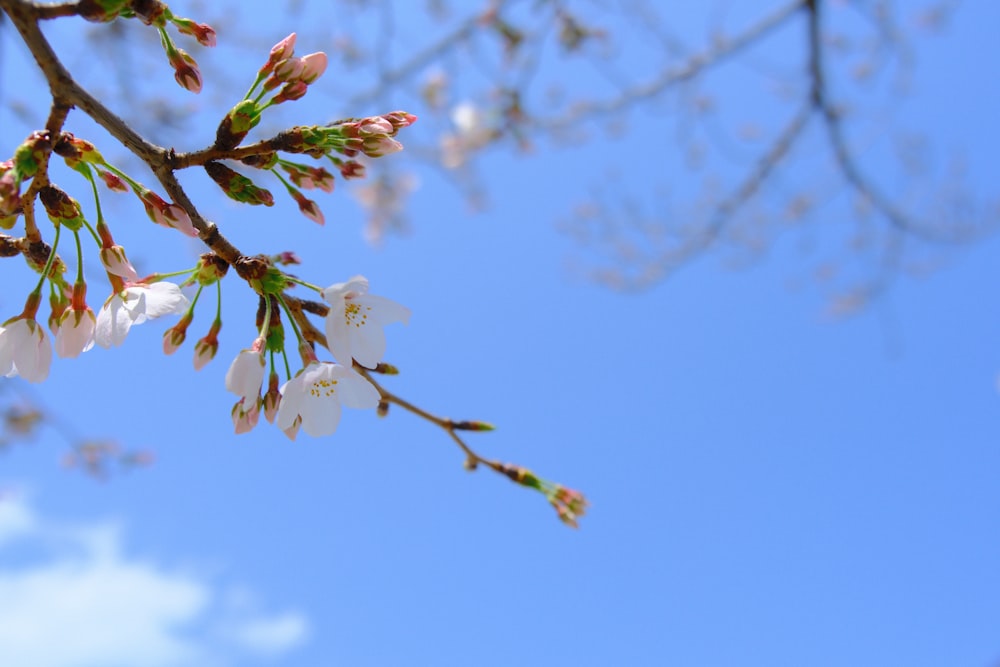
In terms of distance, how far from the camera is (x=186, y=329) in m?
1.21

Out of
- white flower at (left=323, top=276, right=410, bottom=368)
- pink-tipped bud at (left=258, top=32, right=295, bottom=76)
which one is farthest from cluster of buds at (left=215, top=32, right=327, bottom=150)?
white flower at (left=323, top=276, right=410, bottom=368)

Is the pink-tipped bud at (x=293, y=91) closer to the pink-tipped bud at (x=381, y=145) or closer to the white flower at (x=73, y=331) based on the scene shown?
the pink-tipped bud at (x=381, y=145)

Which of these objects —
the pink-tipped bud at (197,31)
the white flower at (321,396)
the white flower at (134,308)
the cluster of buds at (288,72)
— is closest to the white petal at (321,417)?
the white flower at (321,396)

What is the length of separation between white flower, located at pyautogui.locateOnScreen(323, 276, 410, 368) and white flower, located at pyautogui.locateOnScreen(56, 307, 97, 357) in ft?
1.31

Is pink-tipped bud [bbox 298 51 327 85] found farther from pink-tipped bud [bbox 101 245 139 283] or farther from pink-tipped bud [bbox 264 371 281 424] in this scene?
pink-tipped bud [bbox 264 371 281 424]

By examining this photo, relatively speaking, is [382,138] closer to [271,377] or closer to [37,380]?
[271,377]

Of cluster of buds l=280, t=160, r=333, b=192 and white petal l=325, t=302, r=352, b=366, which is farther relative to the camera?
cluster of buds l=280, t=160, r=333, b=192

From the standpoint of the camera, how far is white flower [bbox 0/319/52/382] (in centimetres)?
109

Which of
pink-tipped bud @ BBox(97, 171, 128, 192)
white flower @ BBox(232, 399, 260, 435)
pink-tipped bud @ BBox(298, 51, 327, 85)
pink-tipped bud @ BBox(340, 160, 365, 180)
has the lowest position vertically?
white flower @ BBox(232, 399, 260, 435)

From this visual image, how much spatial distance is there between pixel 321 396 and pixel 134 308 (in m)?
0.34

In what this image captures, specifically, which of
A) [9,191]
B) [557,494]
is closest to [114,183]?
[9,191]

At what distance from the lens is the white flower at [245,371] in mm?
1028

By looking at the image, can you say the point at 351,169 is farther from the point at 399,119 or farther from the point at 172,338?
the point at 172,338

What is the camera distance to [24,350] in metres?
1.10
